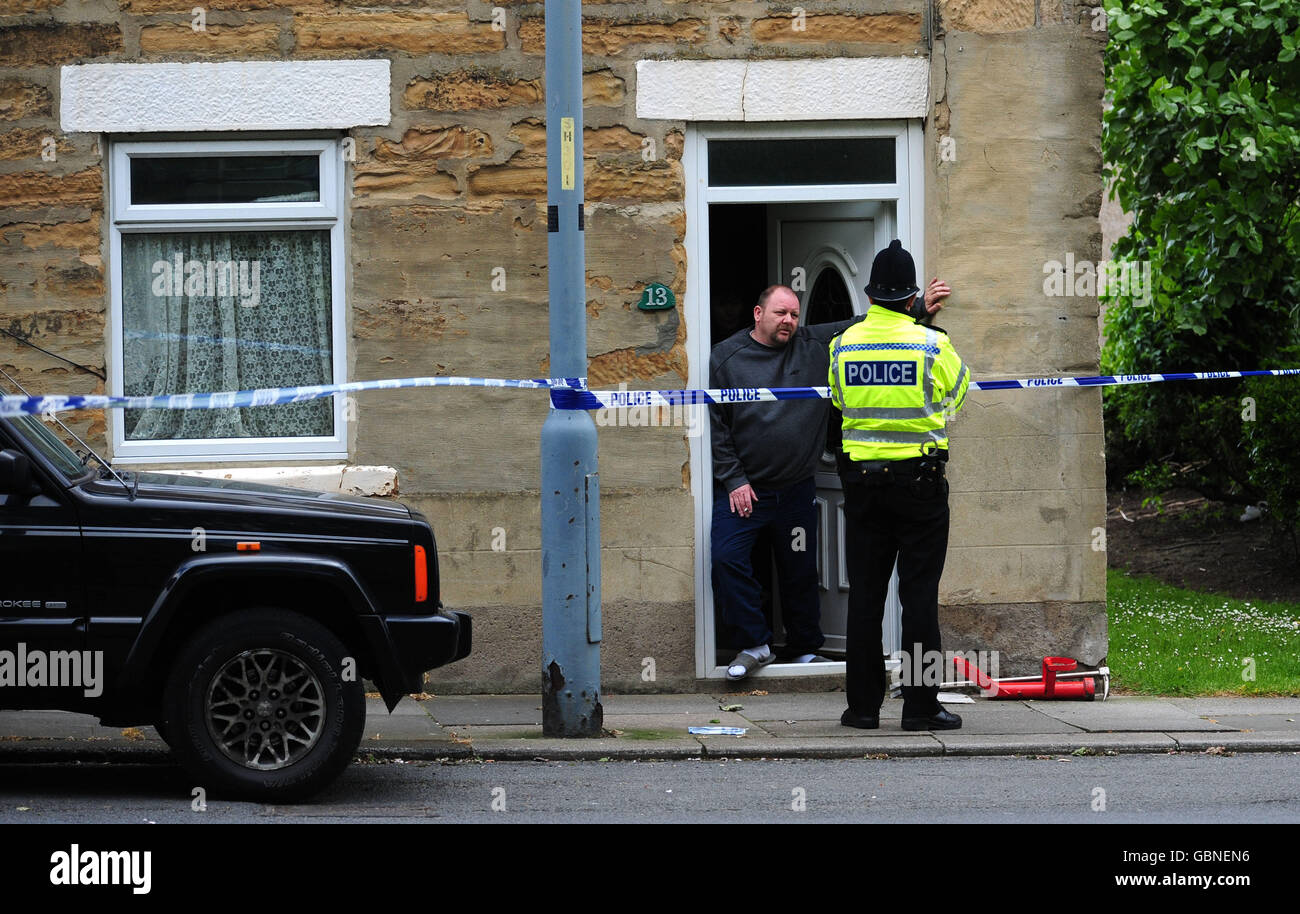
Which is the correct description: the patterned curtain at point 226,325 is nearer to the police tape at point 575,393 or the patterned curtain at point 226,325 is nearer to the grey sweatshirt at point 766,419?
the police tape at point 575,393

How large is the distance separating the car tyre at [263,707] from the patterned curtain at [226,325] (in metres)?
3.28

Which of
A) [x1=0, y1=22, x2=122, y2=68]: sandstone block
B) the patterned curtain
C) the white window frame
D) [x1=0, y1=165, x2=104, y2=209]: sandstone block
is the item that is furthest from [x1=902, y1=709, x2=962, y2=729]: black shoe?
[x1=0, y1=22, x2=122, y2=68]: sandstone block

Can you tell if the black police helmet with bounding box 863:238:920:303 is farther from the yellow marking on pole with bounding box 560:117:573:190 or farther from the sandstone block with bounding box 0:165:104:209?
the sandstone block with bounding box 0:165:104:209

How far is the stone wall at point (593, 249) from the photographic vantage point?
9.30m

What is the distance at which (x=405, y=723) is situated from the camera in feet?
27.6

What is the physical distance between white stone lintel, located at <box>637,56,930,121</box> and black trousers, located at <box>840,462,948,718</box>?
2350mm

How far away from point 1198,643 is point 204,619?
7148mm

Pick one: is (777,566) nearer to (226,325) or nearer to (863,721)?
(863,721)

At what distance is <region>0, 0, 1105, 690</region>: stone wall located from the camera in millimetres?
9297

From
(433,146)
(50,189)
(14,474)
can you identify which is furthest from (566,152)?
(50,189)

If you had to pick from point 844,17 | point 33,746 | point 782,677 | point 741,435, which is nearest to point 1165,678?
point 782,677

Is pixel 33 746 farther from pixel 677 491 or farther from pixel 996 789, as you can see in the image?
pixel 996 789

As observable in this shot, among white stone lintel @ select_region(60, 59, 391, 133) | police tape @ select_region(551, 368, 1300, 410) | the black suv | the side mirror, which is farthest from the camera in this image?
white stone lintel @ select_region(60, 59, 391, 133)

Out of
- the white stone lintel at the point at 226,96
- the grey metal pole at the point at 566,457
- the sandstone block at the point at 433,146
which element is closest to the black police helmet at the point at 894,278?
the grey metal pole at the point at 566,457
